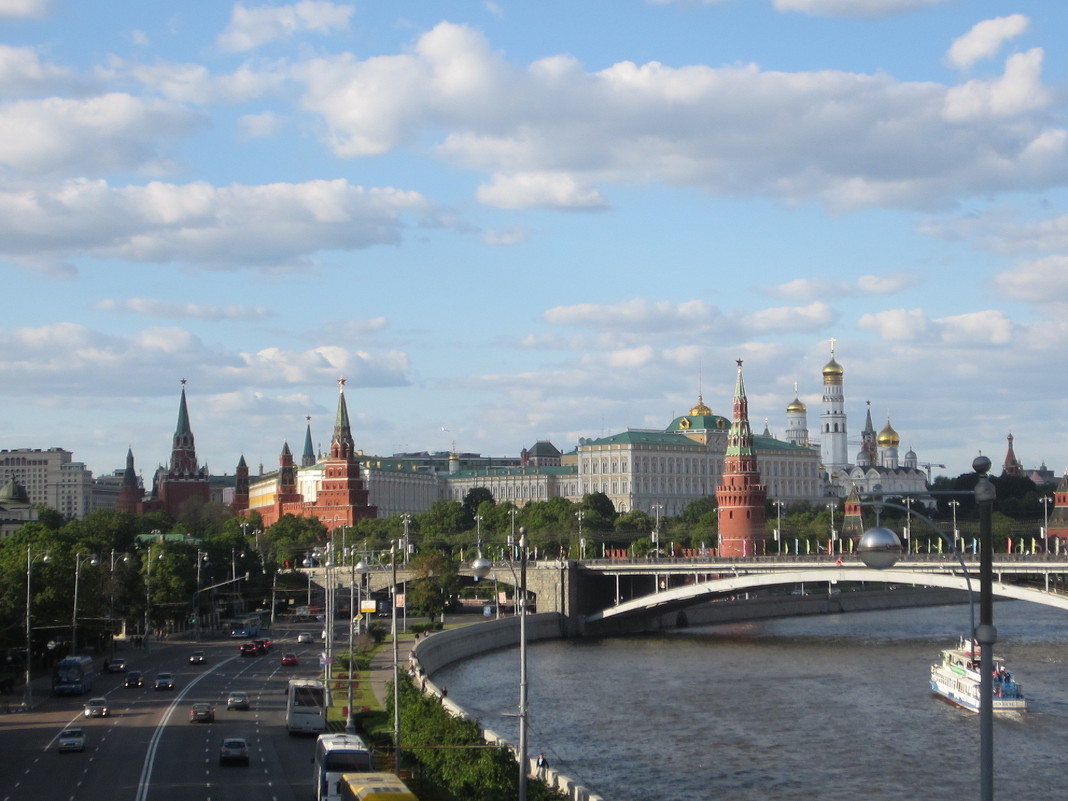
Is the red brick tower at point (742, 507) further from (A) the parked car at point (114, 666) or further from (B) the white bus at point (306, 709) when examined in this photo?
(B) the white bus at point (306, 709)

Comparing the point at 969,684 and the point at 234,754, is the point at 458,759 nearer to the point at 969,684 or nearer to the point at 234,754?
the point at 234,754

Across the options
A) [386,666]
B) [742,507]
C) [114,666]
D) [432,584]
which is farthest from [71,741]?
[742,507]

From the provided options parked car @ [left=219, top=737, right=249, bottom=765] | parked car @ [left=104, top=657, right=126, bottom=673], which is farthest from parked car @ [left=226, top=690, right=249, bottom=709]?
parked car @ [left=104, top=657, right=126, bottom=673]

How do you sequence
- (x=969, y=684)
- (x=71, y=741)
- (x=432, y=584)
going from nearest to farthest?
(x=71, y=741), (x=969, y=684), (x=432, y=584)

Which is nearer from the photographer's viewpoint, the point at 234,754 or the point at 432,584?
the point at 234,754

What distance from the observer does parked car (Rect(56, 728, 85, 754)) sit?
44.2 m

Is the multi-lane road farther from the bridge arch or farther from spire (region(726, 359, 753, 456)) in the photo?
spire (region(726, 359, 753, 456))

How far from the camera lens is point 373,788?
29.3 meters

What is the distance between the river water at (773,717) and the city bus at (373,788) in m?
12.2

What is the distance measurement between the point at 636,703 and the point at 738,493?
77.3 m

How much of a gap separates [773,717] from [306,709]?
18514 millimetres

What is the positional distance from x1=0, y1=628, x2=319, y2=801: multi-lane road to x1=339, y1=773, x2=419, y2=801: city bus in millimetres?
5855

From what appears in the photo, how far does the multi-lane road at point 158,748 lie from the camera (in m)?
38.1

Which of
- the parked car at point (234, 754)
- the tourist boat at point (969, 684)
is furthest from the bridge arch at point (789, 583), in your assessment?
the parked car at point (234, 754)
